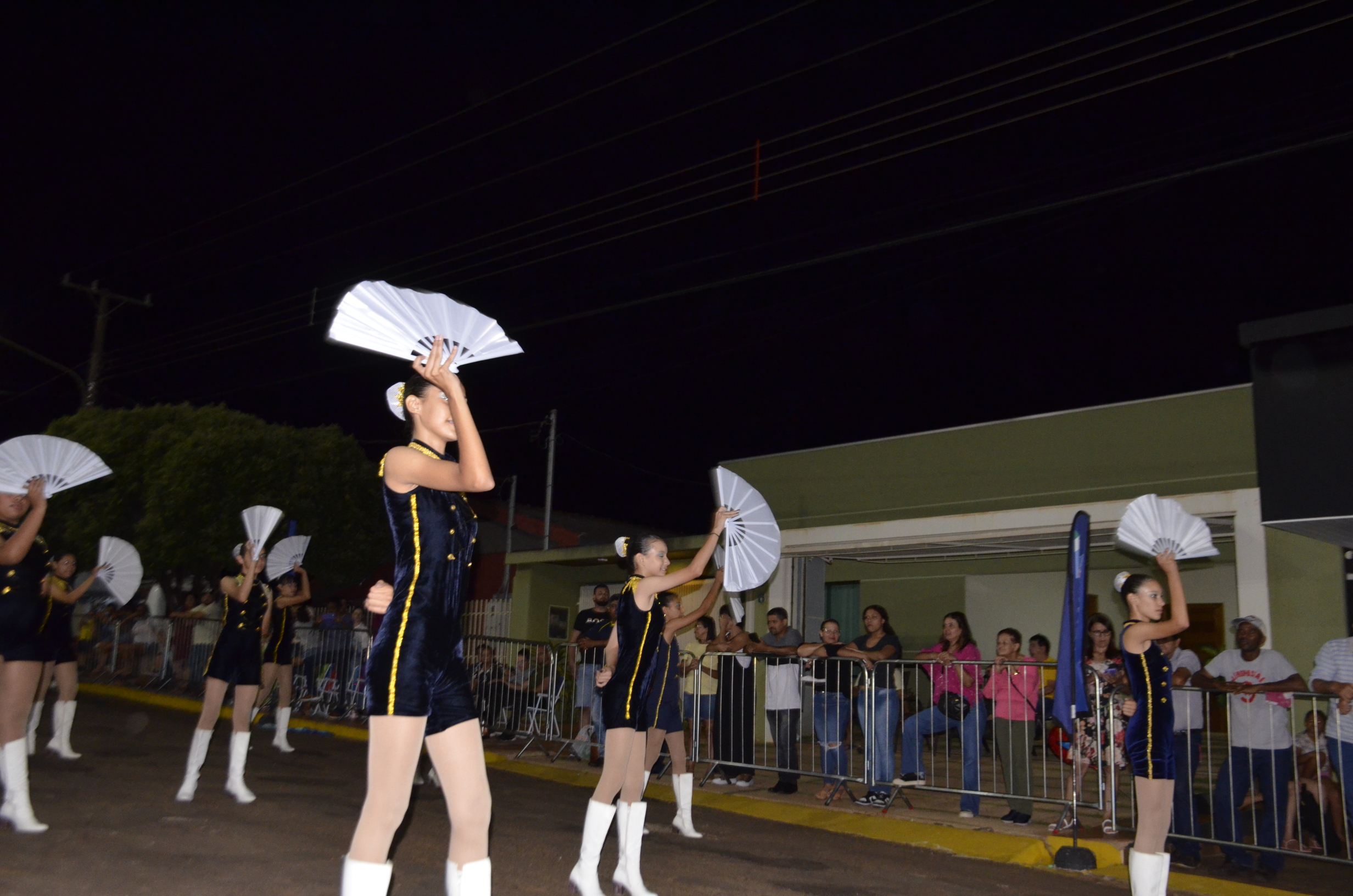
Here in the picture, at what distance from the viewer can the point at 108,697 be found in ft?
59.0

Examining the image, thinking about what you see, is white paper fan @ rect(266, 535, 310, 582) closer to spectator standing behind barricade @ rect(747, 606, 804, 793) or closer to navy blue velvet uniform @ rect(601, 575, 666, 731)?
spectator standing behind barricade @ rect(747, 606, 804, 793)

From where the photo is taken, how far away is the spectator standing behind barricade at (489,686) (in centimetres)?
1421

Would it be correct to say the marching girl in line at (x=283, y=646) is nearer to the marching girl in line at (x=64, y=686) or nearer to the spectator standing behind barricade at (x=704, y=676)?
the marching girl in line at (x=64, y=686)

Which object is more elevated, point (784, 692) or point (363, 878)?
point (784, 692)

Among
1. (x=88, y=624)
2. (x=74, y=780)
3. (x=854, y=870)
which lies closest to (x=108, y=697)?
(x=88, y=624)

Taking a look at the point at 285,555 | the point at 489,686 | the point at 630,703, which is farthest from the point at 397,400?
the point at 489,686

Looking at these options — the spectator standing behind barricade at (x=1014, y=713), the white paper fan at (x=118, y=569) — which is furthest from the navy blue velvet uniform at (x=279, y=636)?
the spectator standing behind barricade at (x=1014, y=713)

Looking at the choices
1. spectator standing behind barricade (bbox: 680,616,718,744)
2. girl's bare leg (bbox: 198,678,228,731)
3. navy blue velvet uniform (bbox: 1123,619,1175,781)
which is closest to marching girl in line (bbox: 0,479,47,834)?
girl's bare leg (bbox: 198,678,228,731)

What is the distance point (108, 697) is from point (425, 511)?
17.2m

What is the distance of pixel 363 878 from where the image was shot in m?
3.38

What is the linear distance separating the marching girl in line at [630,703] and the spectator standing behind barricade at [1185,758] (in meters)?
4.04

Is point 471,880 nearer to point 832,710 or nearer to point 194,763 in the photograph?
point 194,763

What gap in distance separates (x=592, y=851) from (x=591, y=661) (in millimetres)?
7280

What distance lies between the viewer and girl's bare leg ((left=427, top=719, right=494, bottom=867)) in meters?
3.54
